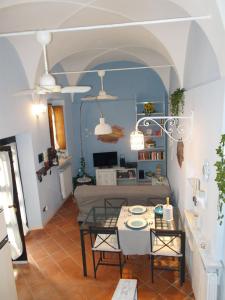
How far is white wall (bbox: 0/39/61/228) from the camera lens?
12.9 feet

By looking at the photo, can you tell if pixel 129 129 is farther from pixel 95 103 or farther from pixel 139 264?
pixel 139 264

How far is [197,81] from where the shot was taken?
10.3ft

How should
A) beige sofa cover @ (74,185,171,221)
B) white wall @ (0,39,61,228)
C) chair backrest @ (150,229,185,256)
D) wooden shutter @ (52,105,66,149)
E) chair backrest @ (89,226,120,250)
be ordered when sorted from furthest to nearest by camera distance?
wooden shutter @ (52,105,66,149), beige sofa cover @ (74,185,171,221), white wall @ (0,39,61,228), chair backrest @ (89,226,120,250), chair backrest @ (150,229,185,256)

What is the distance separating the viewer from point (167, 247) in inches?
137

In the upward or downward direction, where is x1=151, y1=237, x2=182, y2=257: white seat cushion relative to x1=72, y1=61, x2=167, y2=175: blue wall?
downward

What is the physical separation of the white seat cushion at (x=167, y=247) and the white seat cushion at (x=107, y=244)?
0.55 meters

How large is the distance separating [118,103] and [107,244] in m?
4.83

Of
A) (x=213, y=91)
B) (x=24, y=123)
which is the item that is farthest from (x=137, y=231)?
(x=24, y=123)

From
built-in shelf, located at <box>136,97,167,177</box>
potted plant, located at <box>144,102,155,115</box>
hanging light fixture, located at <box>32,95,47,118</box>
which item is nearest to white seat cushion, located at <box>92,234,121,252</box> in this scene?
hanging light fixture, located at <box>32,95,47,118</box>

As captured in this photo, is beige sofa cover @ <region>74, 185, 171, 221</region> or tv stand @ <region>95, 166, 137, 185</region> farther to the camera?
tv stand @ <region>95, 166, 137, 185</region>

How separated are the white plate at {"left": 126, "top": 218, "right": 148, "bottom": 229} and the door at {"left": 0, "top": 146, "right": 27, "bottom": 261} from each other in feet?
6.00

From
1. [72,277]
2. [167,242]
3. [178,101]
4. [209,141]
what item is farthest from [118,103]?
[209,141]

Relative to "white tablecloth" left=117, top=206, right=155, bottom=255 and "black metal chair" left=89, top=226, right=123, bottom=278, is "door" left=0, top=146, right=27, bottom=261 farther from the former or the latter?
"white tablecloth" left=117, top=206, right=155, bottom=255

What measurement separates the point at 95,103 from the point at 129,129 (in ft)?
4.35
